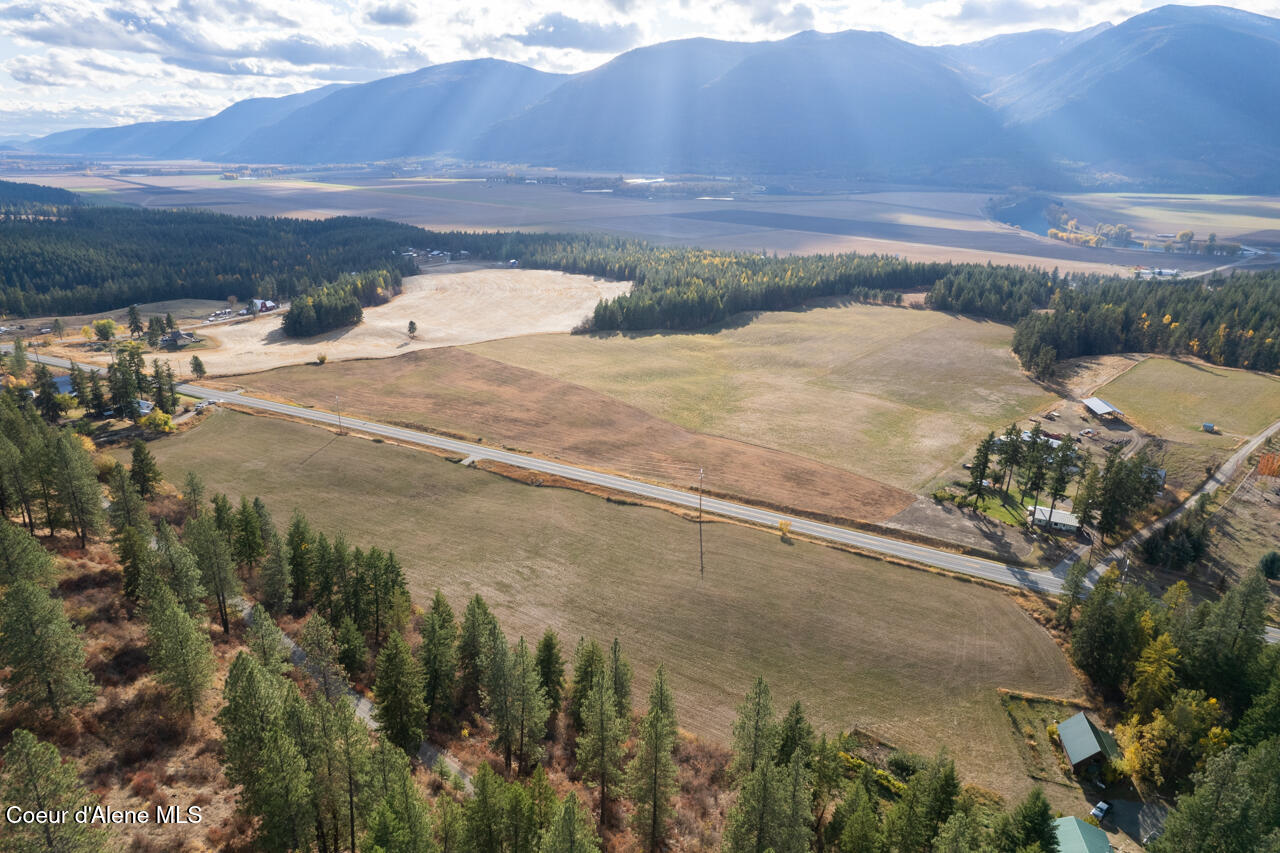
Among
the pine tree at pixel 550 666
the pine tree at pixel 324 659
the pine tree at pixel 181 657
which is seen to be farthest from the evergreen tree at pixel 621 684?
the pine tree at pixel 181 657

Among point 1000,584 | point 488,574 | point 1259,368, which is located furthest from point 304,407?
point 1259,368

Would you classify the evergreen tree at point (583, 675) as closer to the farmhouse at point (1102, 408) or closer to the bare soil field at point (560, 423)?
the bare soil field at point (560, 423)

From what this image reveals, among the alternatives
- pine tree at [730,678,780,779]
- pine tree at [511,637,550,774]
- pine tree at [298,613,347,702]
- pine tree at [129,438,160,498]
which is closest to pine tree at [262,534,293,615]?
pine tree at [298,613,347,702]

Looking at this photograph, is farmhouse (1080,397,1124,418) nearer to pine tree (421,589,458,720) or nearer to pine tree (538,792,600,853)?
pine tree (421,589,458,720)

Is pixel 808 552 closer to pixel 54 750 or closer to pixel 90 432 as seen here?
pixel 54 750

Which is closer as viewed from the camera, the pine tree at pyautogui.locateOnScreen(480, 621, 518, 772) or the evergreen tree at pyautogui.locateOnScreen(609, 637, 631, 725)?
the pine tree at pyautogui.locateOnScreen(480, 621, 518, 772)

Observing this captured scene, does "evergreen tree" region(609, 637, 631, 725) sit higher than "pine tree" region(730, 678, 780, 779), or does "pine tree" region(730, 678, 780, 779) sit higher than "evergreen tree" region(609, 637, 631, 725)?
"pine tree" region(730, 678, 780, 779)

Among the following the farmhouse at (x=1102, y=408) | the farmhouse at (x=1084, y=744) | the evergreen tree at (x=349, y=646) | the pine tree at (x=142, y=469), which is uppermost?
the pine tree at (x=142, y=469)
